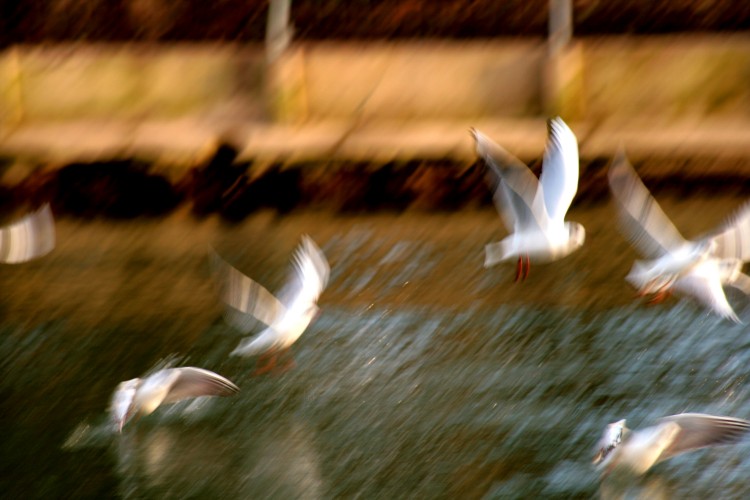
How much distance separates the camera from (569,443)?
468 cm

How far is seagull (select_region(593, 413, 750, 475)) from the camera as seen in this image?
4023mm

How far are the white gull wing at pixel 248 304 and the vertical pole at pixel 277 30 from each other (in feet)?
12.5

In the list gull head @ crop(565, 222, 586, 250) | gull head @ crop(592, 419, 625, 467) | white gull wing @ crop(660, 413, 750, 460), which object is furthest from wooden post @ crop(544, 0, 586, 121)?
white gull wing @ crop(660, 413, 750, 460)

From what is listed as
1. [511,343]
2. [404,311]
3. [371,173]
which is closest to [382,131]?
[371,173]

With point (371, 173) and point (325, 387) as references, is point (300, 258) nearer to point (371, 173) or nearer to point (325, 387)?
point (325, 387)

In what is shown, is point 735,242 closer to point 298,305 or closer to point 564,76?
point 298,305

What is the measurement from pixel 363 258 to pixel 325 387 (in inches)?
99.3

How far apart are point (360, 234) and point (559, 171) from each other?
154 inches

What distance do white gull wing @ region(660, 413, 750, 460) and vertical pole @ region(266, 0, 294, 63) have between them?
6.89m

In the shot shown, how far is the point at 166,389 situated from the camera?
15.0 feet

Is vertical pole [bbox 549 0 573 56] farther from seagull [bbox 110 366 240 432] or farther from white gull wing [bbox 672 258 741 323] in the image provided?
seagull [bbox 110 366 240 432]

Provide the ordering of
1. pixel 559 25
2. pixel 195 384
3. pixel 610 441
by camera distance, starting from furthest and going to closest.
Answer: pixel 559 25 < pixel 195 384 < pixel 610 441

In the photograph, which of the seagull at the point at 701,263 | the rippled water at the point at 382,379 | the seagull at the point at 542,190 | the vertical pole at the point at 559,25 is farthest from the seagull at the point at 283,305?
the vertical pole at the point at 559,25

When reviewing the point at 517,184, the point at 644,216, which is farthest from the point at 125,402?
the point at 644,216
